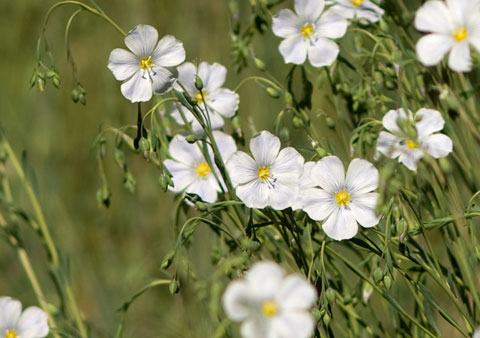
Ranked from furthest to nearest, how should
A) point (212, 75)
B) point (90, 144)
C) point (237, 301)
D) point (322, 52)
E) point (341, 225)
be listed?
1. point (90, 144)
2. point (212, 75)
3. point (322, 52)
4. point (341, 225)
5. point (237, 301)

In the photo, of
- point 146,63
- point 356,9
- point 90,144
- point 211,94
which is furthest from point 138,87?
point 90,144

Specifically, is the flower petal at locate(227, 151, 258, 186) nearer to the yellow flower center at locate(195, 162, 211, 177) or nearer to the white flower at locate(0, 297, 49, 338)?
the yellow flower center at locate(195, 162, 211, 177)

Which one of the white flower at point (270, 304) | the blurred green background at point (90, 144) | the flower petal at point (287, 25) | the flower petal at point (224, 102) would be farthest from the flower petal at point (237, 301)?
the blurred green background at point (90, 144)

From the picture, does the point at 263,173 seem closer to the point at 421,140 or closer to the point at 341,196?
the point at 341,196

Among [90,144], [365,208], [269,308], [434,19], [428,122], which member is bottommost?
[269,308]

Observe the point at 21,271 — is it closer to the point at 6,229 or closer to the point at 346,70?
the point at 6,229

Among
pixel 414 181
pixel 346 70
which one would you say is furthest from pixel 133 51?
pixel 346 70

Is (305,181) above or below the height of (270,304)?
above
